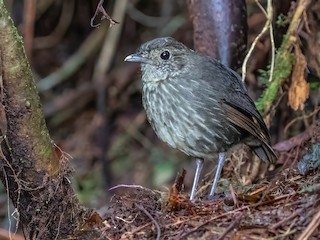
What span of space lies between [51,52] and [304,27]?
12.2ft

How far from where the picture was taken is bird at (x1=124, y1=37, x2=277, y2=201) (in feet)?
13.8

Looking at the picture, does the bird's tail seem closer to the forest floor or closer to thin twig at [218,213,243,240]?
the forest floor

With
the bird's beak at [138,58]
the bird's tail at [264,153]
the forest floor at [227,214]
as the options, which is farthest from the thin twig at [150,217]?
the bird's tail at [264,153]

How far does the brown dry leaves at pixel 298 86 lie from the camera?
4873 millimetres

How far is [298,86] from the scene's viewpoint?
193 inches

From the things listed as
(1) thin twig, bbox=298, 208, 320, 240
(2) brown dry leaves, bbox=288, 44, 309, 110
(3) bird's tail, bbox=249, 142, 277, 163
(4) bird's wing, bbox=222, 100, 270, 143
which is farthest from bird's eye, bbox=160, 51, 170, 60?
(1) thin twig, bbox=298, 208, 320, 240

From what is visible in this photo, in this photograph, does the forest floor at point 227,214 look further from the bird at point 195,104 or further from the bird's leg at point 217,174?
the bird at point 195,104

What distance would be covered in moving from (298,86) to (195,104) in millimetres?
1001

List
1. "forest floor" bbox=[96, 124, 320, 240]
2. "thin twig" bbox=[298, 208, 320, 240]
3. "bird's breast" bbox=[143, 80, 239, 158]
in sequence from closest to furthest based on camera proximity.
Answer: "thin twig" bbox=[298, 208, 320, 240], "forest floor" bbox=[96, 124, 320, 240], "bird's breast" bbox=[143, 80, 239, 158]

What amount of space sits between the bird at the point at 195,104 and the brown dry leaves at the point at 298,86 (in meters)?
0.52

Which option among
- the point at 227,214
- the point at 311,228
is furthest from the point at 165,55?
the point at 311,228

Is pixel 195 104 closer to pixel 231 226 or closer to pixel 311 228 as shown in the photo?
pixel 231 226

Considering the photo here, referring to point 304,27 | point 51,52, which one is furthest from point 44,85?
point 304,27

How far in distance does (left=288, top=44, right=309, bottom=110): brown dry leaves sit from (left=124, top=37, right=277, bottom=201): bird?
0.52 meters
